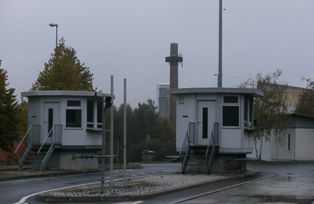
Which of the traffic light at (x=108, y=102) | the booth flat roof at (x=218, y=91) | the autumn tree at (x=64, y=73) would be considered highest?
the autumn tree at (x=64, y=73)

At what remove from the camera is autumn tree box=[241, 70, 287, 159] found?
152ft

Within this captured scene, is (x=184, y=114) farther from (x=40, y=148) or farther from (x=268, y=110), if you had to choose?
(x=268, y=110)

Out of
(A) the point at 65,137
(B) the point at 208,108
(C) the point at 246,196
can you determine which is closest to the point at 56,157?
(A) the point at 65,137

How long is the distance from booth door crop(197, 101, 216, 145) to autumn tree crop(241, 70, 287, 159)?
16.2 meters

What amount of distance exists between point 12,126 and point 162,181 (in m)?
13.6

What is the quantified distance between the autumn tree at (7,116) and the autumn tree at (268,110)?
1799 centimetres

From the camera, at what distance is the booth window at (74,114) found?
108 feet

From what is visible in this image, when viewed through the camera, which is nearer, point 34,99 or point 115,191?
point 115,191

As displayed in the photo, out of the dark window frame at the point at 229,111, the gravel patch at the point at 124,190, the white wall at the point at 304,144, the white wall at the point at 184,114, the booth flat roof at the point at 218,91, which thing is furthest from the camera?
the white wall at the point at 304,144

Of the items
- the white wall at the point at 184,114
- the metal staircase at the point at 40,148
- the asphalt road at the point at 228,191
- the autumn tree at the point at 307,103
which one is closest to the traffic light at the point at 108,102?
the asphalt road at the point at 228,191

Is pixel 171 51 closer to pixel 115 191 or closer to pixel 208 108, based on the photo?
pixel 208 108

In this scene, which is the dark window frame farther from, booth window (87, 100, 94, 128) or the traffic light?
the traffic light

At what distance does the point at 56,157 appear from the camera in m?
32.8

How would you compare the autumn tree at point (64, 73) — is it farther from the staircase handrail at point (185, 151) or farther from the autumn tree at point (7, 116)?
the staircase handrail at point (185, 151)
